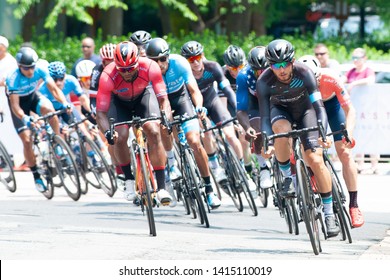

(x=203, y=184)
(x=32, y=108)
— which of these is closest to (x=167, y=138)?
(x=203, y=184)

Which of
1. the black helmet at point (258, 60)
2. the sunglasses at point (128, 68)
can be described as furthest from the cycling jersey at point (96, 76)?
the sunglasses at point (128, 68)

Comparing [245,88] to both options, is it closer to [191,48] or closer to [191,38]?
[191,48]

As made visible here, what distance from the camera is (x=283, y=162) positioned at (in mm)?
13039

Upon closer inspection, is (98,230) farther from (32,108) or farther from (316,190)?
(32,108)

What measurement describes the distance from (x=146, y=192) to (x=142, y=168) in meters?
0.28

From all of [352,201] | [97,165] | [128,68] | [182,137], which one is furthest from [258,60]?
[97,165]

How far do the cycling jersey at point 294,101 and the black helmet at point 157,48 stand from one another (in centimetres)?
222

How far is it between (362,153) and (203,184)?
23.1 ft

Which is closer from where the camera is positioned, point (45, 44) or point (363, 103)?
point (363, 103)

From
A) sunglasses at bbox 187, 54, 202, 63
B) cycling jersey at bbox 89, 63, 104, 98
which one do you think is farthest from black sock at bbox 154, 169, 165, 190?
cycling jersey at bbox 89, 63, 104, 98

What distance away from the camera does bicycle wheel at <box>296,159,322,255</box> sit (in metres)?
11.9

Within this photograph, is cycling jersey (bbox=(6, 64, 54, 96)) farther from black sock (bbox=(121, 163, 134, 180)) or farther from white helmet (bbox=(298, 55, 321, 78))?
white helmet (bbox=(298, 55, 321, 78))

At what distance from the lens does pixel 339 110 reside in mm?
13789

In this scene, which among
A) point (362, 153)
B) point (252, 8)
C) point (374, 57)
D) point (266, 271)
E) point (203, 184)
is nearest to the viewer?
point (266, 271)
